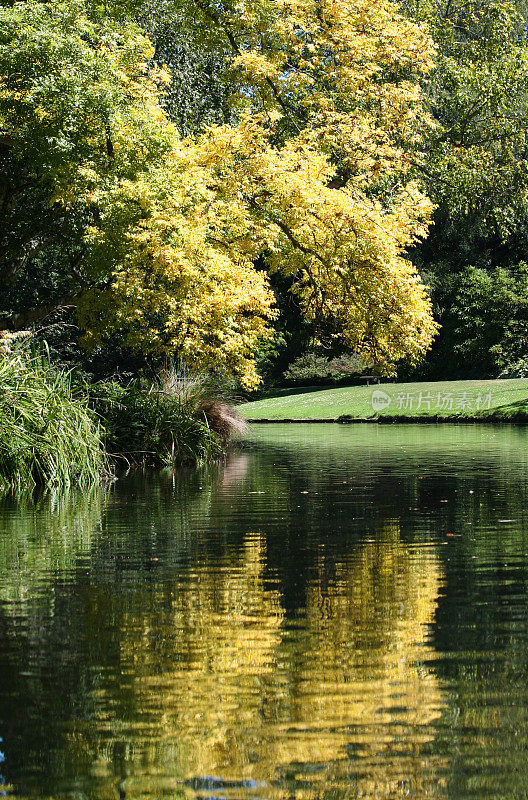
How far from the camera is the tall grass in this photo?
12.3 m

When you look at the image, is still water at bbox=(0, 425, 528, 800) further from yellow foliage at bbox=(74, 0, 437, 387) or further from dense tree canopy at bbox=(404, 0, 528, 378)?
dense tree canopy at bbox=(404, 0, 528, 378)

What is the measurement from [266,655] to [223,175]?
15762mm

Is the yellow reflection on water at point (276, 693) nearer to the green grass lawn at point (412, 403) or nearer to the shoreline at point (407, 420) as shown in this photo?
the shoreline at point (407, 420)

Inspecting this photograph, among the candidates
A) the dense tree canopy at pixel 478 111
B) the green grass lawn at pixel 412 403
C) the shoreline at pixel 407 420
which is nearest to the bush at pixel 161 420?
the dense tree canopy at pixel 478 111

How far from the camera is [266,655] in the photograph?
14.7ft

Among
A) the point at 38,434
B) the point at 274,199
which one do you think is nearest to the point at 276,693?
the point at 38,434

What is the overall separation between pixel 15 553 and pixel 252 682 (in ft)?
12.5

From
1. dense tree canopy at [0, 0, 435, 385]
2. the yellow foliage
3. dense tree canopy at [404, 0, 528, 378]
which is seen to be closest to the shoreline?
dense tree canopy at [404, 0, 528, 378]

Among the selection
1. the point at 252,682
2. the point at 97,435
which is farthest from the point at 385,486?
Result: the point at 252,682

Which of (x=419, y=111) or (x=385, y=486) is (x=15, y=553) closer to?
(x=385, y=486)

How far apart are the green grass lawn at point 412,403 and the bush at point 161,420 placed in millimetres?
11208

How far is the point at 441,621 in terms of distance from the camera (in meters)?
5.04

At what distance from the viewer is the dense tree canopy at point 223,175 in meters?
16.3

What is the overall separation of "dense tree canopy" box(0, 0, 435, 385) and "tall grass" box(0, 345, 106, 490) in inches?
129
